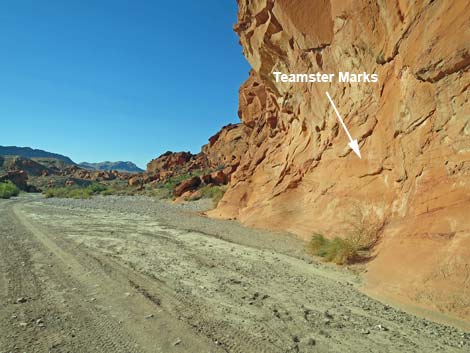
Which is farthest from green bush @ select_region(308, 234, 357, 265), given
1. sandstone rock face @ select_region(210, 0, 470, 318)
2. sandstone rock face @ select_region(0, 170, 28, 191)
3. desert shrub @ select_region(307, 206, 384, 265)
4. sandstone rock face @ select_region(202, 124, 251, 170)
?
sandstone rock face @ select_region(0, 170, 28, 191)

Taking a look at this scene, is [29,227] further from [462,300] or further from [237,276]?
[462,300]

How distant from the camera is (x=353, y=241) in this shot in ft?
29.8

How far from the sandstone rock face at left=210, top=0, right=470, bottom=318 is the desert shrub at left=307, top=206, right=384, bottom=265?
0.32 metres

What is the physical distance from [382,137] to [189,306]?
23.8ft

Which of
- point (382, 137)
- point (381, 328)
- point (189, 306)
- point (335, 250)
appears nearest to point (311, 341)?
point (381, 328)

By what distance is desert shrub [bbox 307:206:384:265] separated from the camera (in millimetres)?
8711

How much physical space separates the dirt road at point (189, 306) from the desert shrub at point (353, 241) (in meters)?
0.62

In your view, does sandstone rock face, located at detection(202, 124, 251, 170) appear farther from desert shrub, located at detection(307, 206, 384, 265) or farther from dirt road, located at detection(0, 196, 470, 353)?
dirt road, located at detection(0, 196, 470, 353)

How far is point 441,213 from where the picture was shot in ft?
22.2

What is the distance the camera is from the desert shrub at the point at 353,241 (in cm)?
871

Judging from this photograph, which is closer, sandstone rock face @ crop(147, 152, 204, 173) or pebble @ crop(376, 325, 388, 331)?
pebble @ crop(376, 325, 388, 331)

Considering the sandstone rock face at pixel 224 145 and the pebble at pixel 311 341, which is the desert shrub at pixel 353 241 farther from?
the sandstone rock face at pixel 224 145

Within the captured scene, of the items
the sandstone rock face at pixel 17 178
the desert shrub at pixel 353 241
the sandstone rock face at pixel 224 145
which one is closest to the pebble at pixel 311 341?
the desert shrub at pixel 353 241

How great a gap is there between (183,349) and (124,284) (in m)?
A: 2.65
